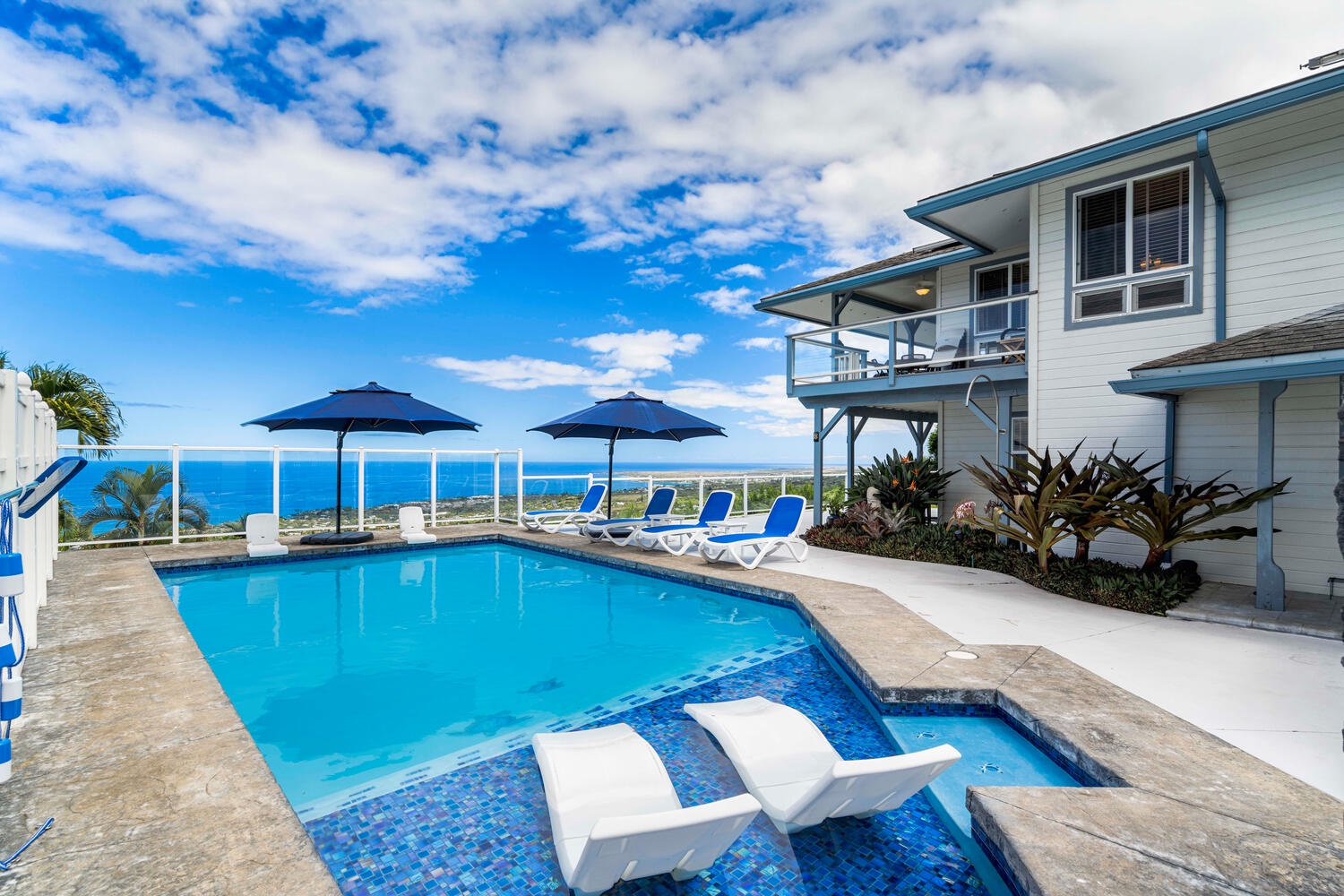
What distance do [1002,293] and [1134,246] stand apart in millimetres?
2899

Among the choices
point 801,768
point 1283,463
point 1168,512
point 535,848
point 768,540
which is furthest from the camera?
point 768,540

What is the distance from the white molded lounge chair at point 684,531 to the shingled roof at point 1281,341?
572 cm

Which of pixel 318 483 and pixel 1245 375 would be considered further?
pixel 318 483

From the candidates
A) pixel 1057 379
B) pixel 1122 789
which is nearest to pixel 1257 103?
pixel 1057 379

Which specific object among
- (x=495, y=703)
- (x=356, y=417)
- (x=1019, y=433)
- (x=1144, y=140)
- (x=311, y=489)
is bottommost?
(x=495, y=703)

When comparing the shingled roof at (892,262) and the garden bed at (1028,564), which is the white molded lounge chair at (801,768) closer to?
the garden bed at (1028,564)

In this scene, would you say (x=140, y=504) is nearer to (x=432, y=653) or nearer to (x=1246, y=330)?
(x=432, y=653)

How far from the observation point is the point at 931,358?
10.5 meters

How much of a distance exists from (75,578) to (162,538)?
2.96 metres

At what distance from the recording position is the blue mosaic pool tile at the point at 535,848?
2.43m

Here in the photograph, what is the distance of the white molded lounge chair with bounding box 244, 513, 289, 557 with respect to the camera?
370 inches

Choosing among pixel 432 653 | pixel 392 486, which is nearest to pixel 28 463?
pixel 432 653

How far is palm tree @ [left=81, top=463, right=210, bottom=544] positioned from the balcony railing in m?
10.2

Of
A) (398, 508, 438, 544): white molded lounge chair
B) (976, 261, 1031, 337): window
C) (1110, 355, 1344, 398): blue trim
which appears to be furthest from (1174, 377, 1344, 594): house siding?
(398, 508, 438, 544): white molded lounge chair
